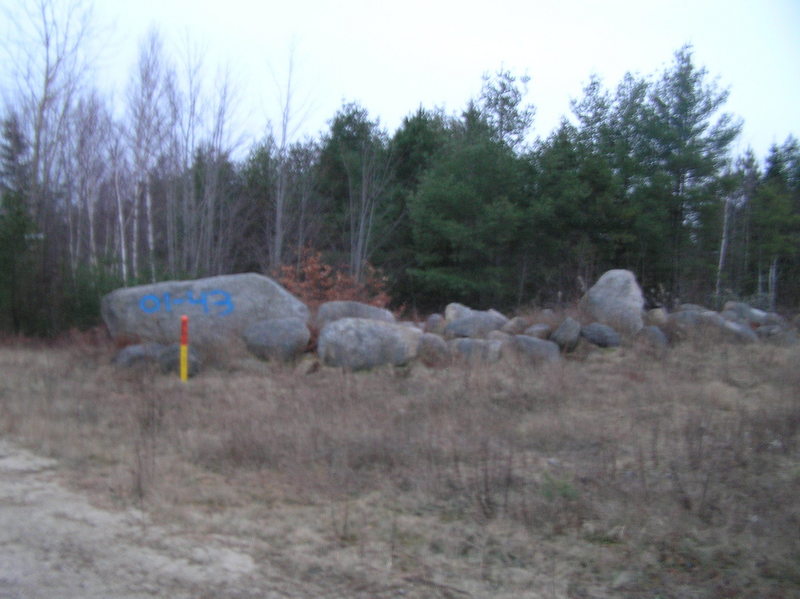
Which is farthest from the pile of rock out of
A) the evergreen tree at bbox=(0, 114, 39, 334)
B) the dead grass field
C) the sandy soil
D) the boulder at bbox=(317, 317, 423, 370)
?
the sandy soil

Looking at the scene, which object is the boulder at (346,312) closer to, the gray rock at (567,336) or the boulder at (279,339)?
the boulder at (279,339)

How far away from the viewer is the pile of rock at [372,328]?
12.1 meters

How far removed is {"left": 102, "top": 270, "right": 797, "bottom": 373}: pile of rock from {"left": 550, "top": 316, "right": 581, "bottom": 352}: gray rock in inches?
0.7

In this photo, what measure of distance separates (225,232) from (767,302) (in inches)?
843

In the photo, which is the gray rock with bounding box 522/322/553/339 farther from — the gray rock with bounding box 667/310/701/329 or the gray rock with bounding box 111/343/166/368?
the gray rock with bounding box 111/343/166/368

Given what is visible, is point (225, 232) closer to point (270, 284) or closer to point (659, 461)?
point (270, 284)

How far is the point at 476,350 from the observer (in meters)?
12.1

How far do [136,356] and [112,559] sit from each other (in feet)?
26.4

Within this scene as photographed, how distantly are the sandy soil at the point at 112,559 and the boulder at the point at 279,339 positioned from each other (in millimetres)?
6657

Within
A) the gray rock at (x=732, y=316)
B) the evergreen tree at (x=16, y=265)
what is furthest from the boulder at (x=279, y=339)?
the gray rock at (x=732, y=316)

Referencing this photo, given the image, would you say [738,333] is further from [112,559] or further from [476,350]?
[112,559]

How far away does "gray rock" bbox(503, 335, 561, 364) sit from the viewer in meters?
12.0

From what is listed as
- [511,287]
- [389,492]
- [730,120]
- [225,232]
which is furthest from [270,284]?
[730,120]

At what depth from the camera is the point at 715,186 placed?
89.9ft
